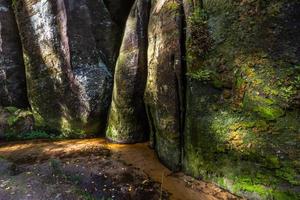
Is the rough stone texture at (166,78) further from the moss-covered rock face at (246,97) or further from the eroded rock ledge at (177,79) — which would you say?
the moss-covered rock face at (246,97)

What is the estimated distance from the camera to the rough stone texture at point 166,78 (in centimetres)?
643

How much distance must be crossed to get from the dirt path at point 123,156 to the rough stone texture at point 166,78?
437mm

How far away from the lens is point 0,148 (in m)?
8.74

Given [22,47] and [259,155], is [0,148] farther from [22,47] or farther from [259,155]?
[259,155]

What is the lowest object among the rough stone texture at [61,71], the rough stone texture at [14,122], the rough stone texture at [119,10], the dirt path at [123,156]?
the dirt path at [123,156]

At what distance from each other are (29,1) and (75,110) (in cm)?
432

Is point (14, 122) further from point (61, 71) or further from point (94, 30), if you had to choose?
point (94, 30)

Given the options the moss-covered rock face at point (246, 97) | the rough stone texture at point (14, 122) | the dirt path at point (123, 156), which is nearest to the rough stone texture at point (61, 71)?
the rough stone texture at point (14, 122)

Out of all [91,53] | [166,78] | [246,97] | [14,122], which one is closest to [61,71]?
[91,53]

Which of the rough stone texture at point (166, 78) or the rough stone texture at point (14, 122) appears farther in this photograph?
the rough stone texture at point (14, 122)

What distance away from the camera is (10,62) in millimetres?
10742

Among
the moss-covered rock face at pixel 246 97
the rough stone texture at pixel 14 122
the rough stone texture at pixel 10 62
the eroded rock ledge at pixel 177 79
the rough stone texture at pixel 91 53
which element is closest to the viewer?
the moss-covered rock face at pixel 246 97

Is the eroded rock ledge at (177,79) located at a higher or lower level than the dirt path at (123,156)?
higher

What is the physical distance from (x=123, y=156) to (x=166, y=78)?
2.37 meters
